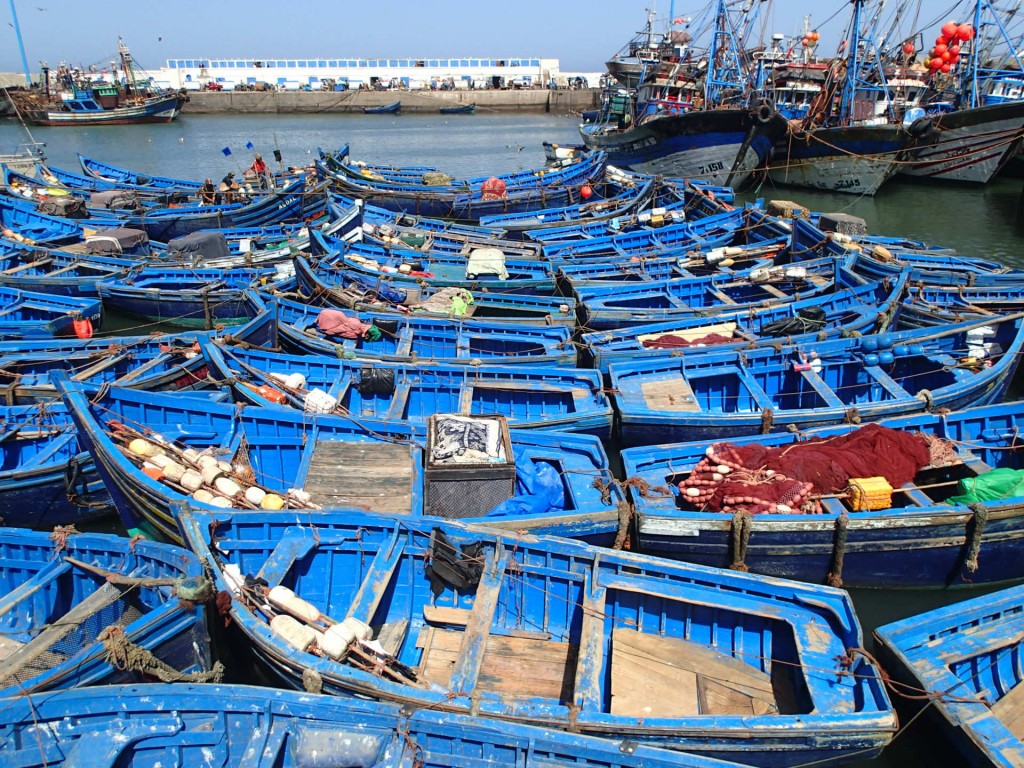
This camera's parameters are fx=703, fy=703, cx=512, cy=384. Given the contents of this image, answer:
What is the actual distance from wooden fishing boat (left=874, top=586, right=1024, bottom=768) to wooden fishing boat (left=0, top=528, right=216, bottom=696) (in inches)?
274

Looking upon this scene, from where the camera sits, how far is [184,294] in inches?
753

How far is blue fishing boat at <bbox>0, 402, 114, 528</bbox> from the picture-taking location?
10.5m

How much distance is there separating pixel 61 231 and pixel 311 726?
932 inches

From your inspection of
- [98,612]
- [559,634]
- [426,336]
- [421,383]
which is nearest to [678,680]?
[559,634]

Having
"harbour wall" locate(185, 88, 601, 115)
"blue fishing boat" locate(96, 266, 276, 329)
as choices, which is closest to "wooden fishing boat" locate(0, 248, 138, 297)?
"blue fishing boat" locate(96, 266, 276, 329)

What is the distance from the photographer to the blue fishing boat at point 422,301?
15594mm

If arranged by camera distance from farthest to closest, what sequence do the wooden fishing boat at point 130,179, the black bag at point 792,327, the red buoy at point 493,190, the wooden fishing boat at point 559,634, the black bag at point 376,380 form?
1. the wooden fishing boat at point 130,179
2. the red buoy at point 493,190
3. the black bag at point 792,327
4. the black bag at point 376,380
5. the wooden fishing boat at point 559,634

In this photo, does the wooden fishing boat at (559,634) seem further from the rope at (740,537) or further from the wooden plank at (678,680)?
the rope at (740,537)

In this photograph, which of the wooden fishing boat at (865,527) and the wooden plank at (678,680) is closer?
the wooden plank at (678,680)

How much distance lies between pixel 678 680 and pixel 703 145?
34.6 m

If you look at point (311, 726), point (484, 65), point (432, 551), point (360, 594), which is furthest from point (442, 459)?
point (484, 65)

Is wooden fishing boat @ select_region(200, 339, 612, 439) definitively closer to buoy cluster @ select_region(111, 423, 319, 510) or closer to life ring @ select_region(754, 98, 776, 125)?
buoy cluster @ select_region(111, 423, 319, 510)

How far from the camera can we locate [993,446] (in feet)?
35.0

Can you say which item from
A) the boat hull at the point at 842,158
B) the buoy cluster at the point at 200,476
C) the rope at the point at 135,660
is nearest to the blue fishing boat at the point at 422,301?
the buoy cluster at the point at 200,476
